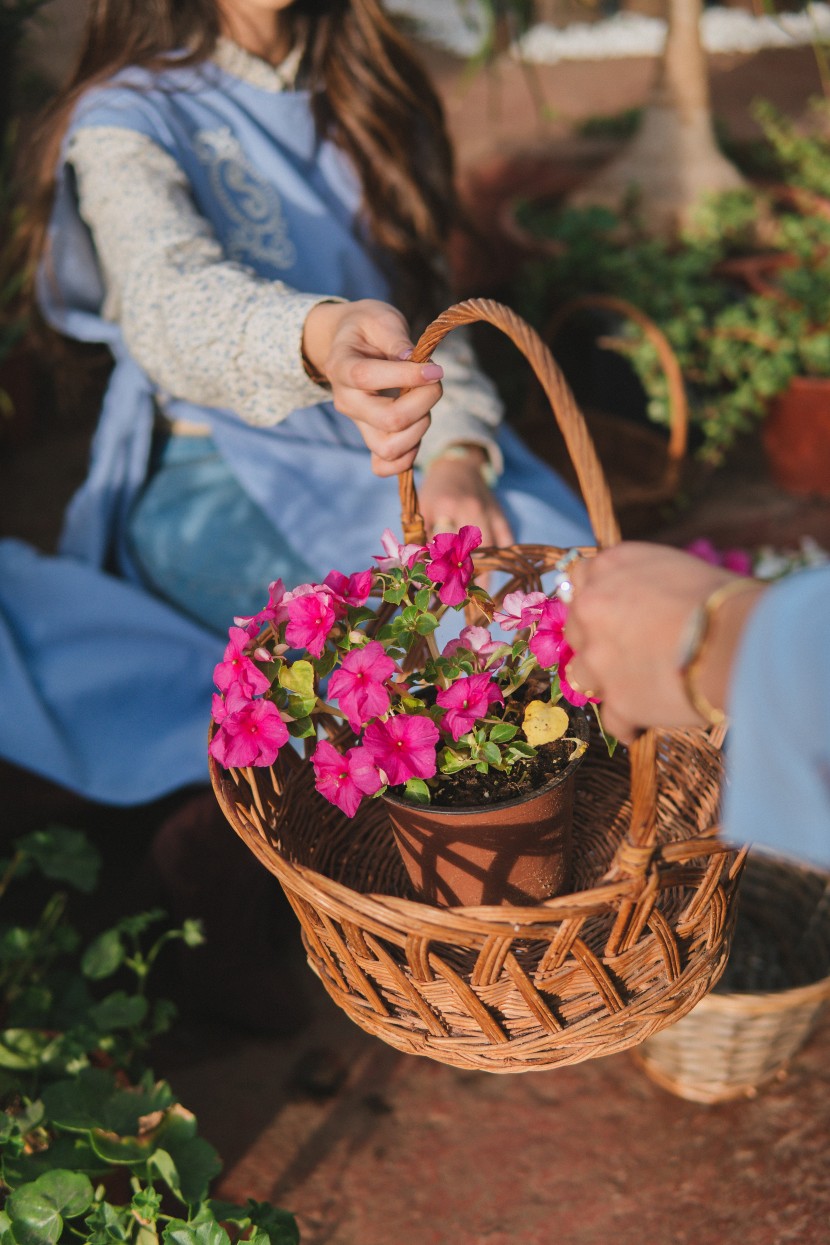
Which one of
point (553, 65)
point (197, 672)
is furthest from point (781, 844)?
point (553, 65)

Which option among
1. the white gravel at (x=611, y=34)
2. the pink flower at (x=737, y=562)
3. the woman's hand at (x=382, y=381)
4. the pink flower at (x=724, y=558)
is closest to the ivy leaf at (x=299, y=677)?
the woman's hand at (x=382, y=381)

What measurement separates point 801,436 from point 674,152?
1044mm

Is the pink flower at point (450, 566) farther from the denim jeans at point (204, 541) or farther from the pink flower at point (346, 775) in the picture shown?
the denim jeans at point (204, 541)

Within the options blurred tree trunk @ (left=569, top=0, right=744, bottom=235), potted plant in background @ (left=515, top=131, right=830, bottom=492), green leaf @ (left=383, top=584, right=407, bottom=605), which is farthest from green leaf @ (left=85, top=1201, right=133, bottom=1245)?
blurred tree trunk @ (left=569, top=0, right=744, bottom=235)

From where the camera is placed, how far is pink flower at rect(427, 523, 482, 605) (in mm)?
971

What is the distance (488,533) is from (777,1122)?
936 mm

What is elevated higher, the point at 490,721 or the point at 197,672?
the point at 490,721

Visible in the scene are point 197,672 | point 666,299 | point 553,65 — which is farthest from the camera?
point 553,65

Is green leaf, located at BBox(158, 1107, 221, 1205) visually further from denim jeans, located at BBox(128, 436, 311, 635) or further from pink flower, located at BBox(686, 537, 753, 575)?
pink flower, located at BBox(686, 537, 753, 575)

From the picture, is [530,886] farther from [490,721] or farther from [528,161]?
[528,161]

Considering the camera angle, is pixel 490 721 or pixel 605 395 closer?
pixel 490 721

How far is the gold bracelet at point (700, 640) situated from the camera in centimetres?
67

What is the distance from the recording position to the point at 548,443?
2873 mm

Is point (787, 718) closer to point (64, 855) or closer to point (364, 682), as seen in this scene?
point (364, 682)
